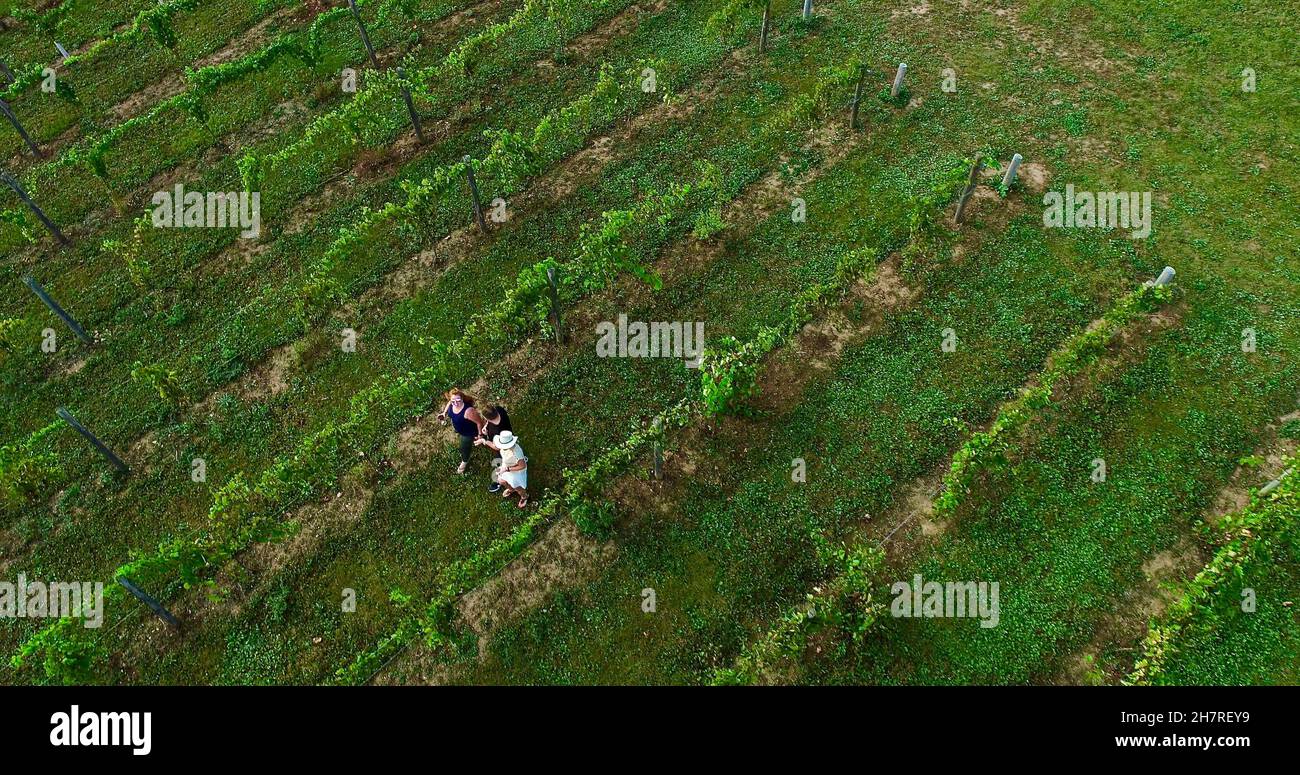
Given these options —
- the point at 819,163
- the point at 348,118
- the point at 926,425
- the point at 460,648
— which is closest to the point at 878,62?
the point at 819,163

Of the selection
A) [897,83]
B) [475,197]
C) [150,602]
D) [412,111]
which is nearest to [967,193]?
[897,83]

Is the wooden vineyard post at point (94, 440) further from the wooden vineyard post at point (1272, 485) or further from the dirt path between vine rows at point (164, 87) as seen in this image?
the wooden vineyard post at point (1272, 485)

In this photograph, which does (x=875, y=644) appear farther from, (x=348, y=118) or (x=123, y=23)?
(x=123, y=23)

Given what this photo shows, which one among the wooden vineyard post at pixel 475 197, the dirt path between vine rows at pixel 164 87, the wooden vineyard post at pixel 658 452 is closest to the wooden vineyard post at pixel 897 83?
the wooden vineyard post at pixel 475 197

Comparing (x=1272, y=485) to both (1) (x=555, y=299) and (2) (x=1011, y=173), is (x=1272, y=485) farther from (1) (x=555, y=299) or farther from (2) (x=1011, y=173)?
(1) (x=555, y=299)

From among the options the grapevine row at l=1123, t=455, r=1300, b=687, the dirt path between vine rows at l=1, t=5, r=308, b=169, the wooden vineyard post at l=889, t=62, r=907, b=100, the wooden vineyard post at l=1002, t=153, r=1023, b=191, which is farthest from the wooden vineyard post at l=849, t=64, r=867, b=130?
the dirt path between vine rows at l=1, t=5, r=308, b=169

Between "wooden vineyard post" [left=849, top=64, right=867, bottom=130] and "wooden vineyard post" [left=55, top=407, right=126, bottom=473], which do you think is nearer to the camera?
"wooden vineyard post" [left=55, top=407, right=126, bottom=473]

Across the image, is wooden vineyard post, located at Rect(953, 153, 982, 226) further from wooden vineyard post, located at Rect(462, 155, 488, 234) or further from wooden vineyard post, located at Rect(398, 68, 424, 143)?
wooden vineyard post, located at Rect(398, 68, 424, 143)
